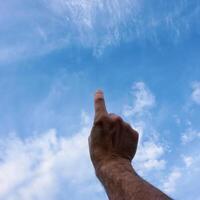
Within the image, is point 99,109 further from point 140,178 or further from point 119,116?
point 140,178

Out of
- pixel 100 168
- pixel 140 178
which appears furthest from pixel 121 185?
pixel 100 168

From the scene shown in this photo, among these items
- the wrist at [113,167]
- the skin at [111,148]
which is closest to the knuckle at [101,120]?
the skin at [111,148]

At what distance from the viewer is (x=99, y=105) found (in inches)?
229

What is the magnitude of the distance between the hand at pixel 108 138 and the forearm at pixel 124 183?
16cm

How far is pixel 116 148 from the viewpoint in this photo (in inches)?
222

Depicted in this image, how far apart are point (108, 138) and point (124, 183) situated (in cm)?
101

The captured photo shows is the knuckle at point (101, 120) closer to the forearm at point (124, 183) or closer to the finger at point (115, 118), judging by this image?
the finger at point (115, 118)

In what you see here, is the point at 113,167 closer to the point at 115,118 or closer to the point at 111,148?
the point at 111,148

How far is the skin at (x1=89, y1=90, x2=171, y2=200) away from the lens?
193 inches

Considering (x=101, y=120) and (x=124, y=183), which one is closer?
(x=124, y=183)

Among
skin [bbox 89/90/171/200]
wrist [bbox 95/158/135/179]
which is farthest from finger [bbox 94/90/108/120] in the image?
wrist [bbox 95/158/135/179]

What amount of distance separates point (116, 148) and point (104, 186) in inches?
28.3

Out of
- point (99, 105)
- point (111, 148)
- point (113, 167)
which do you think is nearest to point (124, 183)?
point (113, 167)

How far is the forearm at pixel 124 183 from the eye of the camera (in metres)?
4.42
